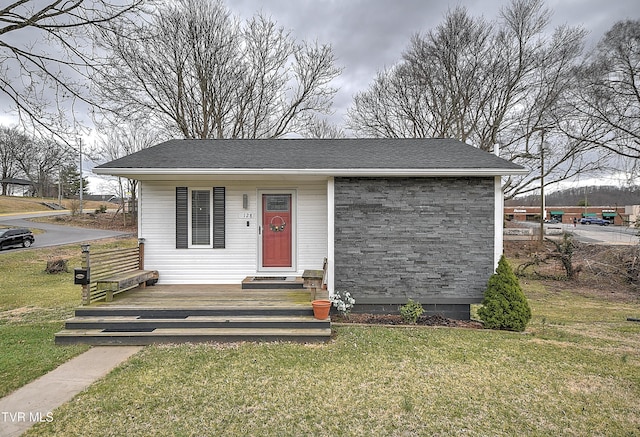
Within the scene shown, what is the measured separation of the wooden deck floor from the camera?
18.8 ft

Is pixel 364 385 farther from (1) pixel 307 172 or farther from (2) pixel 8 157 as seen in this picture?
(2) pixel 8 157

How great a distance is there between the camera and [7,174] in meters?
47.3

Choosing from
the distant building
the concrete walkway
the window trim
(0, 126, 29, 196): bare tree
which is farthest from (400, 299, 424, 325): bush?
the distant building

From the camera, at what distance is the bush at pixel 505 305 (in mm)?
5930

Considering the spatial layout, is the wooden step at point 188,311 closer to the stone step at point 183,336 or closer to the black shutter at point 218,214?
the stone step at point 183,336

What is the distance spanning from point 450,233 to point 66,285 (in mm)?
11474

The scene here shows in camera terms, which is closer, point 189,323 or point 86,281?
point 189,323

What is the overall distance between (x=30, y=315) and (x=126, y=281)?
9.31ft

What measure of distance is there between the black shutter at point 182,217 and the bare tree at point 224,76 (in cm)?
1167

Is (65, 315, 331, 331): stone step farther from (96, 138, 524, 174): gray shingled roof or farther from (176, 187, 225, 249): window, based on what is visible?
(96, 138, 524, 174): gray shingled roof

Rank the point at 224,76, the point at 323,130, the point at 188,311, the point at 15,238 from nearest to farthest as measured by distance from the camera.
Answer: the point at 188,311 < the point at 15,238 < the point at 224,76 < the point at 323,130

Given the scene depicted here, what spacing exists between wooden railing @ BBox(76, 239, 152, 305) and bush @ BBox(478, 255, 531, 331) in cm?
678

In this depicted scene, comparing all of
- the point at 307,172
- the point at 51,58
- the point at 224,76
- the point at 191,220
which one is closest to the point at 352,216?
the point at 307,172

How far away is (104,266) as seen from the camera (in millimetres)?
6133
